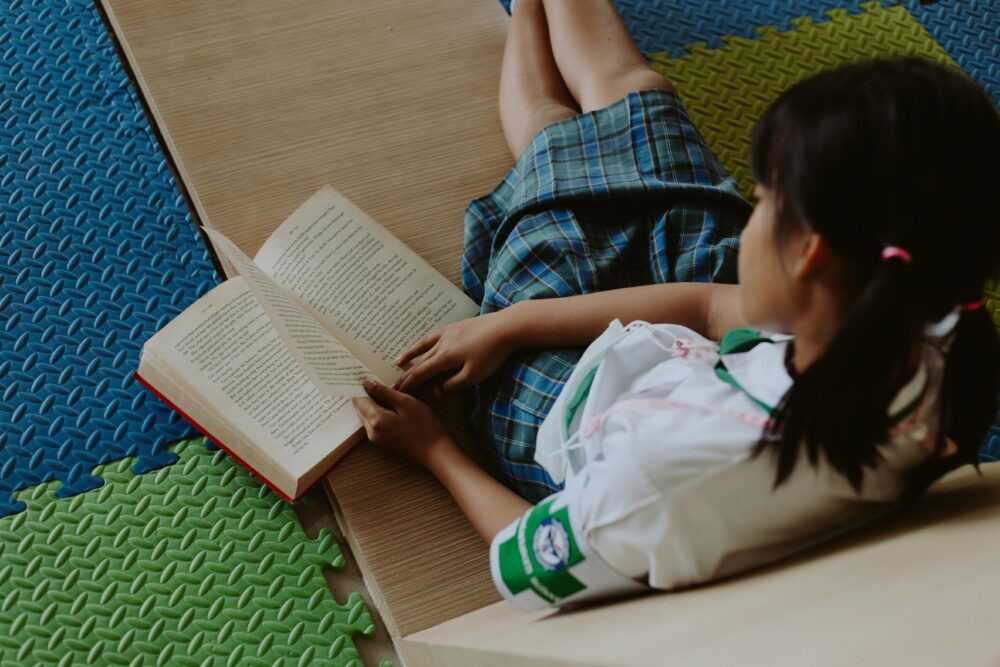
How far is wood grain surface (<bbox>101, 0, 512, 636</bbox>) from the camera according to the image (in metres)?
1.11

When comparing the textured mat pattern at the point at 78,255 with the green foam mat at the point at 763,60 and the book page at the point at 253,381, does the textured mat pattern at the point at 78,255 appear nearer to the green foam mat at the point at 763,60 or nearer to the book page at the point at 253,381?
the book page at the point at 253,381

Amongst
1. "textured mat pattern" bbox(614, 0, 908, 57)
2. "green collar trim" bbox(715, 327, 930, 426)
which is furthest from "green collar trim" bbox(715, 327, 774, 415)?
"textured mat pattern" bbox(614, 0, 908, 57)

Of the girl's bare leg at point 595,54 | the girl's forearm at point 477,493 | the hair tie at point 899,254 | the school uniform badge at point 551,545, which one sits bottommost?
the girl's forearm at point 477,493

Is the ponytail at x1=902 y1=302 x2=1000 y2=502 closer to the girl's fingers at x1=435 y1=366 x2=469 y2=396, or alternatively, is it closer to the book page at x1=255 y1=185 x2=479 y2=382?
the girl's fingers at x1=435 y1=366 x2=469 y2=396

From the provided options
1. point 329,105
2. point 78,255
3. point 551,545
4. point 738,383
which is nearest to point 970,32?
point 329,105

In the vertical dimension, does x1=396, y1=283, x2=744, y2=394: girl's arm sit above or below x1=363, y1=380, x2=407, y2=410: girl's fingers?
above

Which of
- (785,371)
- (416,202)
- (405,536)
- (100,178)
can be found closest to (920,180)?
(785,371)

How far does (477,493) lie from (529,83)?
0.54 m

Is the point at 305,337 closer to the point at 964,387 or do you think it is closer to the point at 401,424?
the point at 401,424

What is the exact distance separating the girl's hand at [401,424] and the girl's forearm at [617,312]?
0.12 metres

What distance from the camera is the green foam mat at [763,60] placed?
1309 millimetres

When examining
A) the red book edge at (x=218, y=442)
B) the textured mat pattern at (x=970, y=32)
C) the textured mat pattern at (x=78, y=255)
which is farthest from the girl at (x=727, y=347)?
the textured mat pattern at (x=970, y=32)

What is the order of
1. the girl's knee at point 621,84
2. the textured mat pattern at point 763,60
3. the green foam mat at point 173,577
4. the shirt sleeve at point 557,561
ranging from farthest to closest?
the textured mat pattern at point 763,60, the girl's knee at point 621,84, the green foam mat at point 173,577, the shirt sleeve at point 557,561

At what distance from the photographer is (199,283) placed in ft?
3.46
